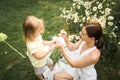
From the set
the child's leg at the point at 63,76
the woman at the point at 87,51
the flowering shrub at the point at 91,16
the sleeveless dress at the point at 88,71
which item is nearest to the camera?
the woman at the point at 87,51

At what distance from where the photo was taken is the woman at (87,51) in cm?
416

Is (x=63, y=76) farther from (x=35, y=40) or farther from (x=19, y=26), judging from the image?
(x=19, y=26)

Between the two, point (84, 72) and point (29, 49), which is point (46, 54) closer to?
point (29, 49)

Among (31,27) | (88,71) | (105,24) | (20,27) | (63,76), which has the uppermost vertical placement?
(31,27)

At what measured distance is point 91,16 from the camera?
5102 millimetres

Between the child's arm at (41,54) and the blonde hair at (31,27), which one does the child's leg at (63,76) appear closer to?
the child's arm at (41,54)

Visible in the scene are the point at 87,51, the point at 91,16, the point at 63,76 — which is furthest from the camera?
the point at 91,16

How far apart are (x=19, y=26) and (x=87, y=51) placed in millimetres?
3073

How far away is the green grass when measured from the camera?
5.50 m

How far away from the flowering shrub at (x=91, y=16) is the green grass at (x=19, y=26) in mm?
719

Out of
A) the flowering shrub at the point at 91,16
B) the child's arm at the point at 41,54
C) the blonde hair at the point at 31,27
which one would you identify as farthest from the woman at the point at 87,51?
the flowering shrub at the point at 91,16

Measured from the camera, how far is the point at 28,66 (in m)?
5.62

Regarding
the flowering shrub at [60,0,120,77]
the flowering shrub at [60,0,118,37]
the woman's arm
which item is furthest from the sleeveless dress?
the flowering shrub at [60,0,120,77]

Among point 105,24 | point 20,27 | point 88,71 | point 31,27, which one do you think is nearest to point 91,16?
point 105,24
